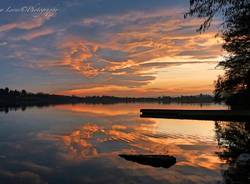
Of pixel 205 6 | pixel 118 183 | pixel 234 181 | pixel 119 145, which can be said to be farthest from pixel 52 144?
pixel 205 6

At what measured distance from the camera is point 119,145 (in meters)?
30.1

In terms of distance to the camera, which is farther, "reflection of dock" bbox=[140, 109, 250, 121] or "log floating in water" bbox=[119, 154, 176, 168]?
"reflection of dock" bbox=[140, 109, 250, 121]

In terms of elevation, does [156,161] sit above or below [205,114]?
below

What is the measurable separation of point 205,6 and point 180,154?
15204 millimetres

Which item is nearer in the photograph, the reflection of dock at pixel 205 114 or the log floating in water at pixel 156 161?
the log floating in water at pixel 156 161

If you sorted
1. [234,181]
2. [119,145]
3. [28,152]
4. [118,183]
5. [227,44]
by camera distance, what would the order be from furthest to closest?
[227,44]
[119,145]
[28,152]
[118,183]
[234,181]

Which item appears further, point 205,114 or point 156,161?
point 205,114

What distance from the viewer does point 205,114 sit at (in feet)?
177

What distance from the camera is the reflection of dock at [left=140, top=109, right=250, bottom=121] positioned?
134 ft

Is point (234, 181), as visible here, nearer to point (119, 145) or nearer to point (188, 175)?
point (188, 175)

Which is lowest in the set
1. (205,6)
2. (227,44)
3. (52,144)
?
(52,144)

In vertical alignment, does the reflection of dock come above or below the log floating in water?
above

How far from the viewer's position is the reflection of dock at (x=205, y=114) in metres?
40.7

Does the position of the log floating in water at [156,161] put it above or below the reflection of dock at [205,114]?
below
